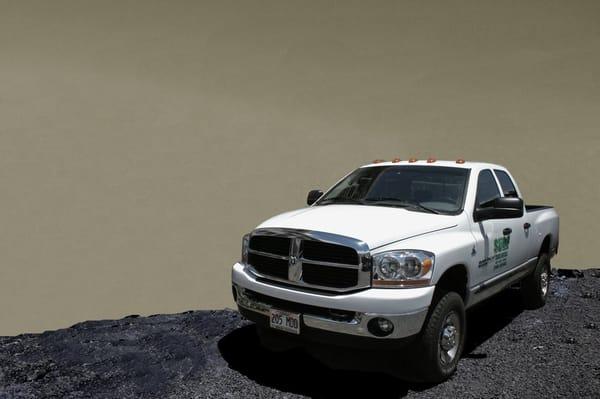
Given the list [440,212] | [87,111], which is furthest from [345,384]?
[87,111]

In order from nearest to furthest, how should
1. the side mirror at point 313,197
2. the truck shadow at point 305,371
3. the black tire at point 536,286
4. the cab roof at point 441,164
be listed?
the truck shadow at point 305,371 < the cab roof at point 441,164 < the side mirror at point 313,197 < the black tire at point 536,286

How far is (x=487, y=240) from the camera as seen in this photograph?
Result: 181 inches

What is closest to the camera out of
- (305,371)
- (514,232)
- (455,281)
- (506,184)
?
(455,281)

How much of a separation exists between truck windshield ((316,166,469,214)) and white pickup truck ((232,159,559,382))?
0.04 feet

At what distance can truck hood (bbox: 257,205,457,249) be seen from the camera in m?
3.70

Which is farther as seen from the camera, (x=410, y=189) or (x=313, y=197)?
(x=313, y=197)

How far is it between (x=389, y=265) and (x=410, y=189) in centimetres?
150

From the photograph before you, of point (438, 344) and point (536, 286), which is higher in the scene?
point (438, 344)

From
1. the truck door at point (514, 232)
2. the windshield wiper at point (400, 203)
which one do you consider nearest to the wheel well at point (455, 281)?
the windshield wiper at point (400, 203)

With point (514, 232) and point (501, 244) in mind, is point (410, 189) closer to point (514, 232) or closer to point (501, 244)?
point (501, 244)

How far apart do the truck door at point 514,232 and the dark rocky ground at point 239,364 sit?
0.88 m

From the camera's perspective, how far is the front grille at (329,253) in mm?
3624

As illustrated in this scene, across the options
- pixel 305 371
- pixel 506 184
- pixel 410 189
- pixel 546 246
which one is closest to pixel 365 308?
pixel 305 371

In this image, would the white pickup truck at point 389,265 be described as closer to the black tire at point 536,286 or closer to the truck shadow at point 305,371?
the truck shadow at point 305,371
